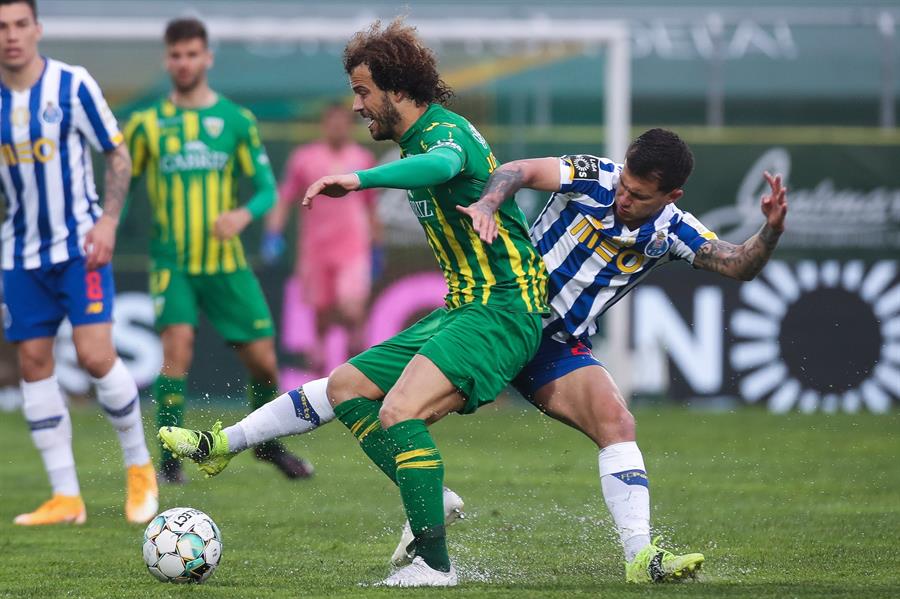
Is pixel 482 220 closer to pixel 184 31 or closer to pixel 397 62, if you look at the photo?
pixel 397 62

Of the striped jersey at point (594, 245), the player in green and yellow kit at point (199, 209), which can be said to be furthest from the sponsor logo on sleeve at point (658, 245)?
the player in green and yellow kit at point (199, 209)

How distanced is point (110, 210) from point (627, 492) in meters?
3.13

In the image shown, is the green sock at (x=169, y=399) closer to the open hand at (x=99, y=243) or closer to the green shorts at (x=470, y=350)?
the open hand at (x=99, y=243)

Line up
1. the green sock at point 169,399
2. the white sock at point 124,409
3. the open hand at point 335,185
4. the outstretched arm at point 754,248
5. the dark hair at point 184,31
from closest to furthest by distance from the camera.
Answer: the open hand at point 335,185 < the outstretched arm at point 754,248 < the white sock at point 124,409 < the green sock at point 169,399 < the dark hair at point 184,31

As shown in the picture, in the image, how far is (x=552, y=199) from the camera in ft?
19.0

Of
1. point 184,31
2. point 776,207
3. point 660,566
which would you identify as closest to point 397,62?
point 776,207

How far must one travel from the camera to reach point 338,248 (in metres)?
12.9

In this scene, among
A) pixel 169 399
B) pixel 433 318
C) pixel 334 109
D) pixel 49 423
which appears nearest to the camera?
pixel 433 318

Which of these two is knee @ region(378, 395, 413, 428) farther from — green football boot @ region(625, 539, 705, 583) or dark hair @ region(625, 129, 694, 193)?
dark hair @ region(625, 129, 694, 193)

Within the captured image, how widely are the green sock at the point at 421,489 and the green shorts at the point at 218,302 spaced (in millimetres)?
3745

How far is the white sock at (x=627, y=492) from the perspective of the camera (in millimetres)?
5375

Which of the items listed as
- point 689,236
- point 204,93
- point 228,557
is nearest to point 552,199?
point 689,236

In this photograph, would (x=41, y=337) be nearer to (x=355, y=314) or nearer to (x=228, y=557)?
(x=228, y=557)

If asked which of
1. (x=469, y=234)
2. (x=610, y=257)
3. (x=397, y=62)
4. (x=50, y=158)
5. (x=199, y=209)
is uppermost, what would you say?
(x=397, y=62)
